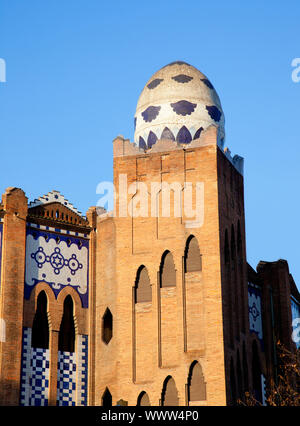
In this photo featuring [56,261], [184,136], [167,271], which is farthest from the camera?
[184,136]

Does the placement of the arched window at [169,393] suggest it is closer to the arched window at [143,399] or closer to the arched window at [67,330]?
the arched window at [143,399]

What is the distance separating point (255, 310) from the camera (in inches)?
1085

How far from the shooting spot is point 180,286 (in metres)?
23.3

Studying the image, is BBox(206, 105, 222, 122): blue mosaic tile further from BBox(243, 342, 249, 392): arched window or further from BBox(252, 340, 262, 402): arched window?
BBox(252, 340, 262, 402): arched window

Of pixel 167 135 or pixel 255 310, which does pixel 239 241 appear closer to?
pixel 255 310

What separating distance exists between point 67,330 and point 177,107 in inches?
263

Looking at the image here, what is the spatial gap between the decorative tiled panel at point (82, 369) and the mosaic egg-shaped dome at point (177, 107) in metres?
5.58

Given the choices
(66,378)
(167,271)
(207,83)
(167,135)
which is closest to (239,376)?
(167,271)

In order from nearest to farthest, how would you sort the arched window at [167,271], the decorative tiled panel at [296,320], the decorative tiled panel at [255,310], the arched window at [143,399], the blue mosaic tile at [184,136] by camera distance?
the arched window at [143,399], the arched window at [167,271], the blue mosaic tile at [184,136], the decorative tiled panel at [255,310], the decorative tiled panel at [296,320]

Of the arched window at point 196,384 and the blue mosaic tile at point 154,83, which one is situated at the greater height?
the blue mosaic tile at point 154,83

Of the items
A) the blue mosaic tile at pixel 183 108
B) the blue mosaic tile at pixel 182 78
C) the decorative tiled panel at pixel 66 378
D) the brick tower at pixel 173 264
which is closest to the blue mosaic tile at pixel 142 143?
the brick tower at pixel 173 264

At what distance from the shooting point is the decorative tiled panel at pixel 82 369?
77.8 ft

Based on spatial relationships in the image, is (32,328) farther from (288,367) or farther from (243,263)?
(288,367)

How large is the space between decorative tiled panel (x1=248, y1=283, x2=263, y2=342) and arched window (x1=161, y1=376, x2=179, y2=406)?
15.7ft
